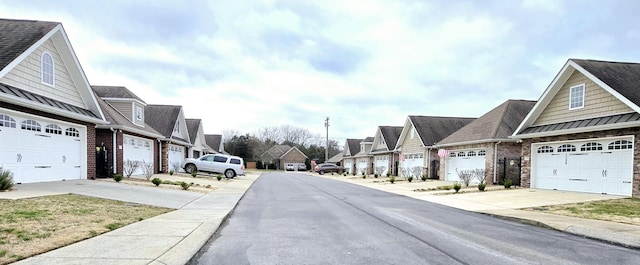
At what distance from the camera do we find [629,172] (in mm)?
15219

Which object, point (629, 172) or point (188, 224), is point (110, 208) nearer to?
point (188, 224)

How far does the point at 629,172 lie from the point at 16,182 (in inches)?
872

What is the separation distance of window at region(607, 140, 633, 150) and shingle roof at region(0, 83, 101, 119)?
21673 millimetres

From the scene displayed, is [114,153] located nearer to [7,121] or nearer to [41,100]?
[41,100]

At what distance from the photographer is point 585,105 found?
17594 mm

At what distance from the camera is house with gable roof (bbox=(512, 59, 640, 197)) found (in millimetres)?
15370

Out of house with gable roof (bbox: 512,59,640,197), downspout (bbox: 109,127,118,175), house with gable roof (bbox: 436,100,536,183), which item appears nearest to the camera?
house with gable roof (bbox: 512,59,640,197)

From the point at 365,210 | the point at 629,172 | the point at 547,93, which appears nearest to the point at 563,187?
the point at 629,172

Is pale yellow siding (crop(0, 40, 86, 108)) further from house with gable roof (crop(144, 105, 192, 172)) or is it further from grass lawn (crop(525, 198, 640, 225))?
grass lawn (crop(525, 198, 640, 225))

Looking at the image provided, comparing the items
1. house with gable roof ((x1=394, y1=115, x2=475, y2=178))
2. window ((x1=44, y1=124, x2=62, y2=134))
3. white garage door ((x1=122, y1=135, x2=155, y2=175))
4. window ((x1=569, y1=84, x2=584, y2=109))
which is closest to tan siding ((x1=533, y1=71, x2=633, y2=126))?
window ((x1=569, y1=84, x2=584, y2=109))

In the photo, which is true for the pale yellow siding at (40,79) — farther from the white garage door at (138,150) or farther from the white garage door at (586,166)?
the white garage door at (586,166)

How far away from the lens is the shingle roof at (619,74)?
15.6 m

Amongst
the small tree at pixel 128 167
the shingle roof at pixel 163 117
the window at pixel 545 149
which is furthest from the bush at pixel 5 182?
the window at pixel 545 149

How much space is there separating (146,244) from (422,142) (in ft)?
93.6
